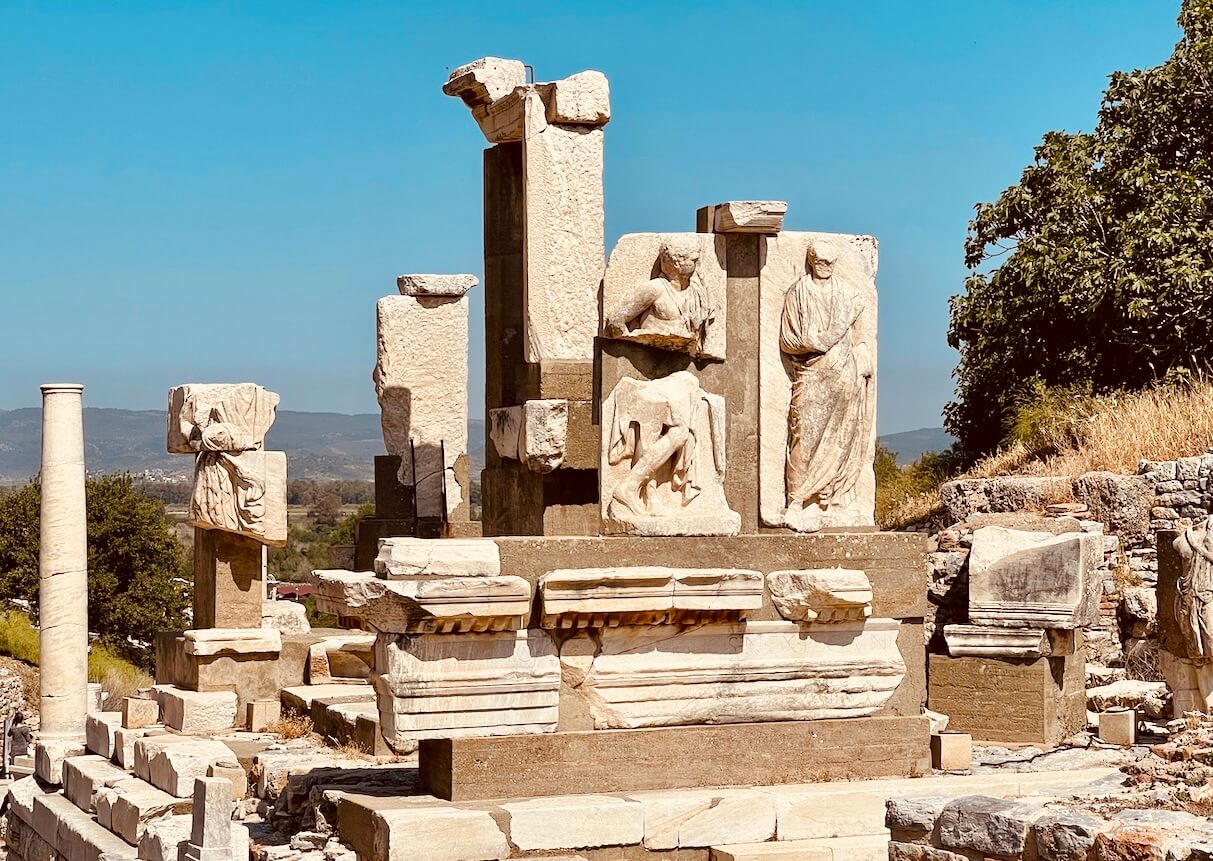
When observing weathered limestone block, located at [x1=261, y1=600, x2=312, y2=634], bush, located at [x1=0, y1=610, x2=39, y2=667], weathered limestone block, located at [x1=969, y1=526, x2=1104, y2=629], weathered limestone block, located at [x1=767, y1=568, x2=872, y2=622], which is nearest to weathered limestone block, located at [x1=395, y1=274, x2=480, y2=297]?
weathered limestone block, located at [x1=261, y1=600, x2=312, y2=634]

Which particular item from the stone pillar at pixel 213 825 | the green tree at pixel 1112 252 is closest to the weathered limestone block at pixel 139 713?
the stone pillar at pixel 213 825

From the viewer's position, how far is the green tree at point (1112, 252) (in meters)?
19.4

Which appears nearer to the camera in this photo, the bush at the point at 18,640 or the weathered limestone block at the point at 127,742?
the weathered limestone block at the point at 127,742

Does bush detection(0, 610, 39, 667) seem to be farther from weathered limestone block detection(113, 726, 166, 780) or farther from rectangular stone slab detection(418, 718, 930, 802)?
rectangular stone slab detection(418, 718, 930, 802)

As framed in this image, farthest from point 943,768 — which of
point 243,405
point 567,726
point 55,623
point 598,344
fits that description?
point 55,623

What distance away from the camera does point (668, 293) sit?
860 cm

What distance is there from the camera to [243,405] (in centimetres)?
1258

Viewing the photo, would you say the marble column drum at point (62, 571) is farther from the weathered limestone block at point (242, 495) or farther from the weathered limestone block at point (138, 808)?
the weathered limestone block at point (138, 808)

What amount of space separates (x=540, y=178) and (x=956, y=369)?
470 inches

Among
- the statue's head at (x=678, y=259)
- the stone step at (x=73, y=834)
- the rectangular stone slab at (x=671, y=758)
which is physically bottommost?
the stone step at (x=73, y=834)

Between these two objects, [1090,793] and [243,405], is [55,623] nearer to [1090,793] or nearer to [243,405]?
[243,405]

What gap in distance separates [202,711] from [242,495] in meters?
1.56

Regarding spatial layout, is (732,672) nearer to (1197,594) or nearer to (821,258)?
(821,258)

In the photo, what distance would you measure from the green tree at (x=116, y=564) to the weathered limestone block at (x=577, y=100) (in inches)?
710
